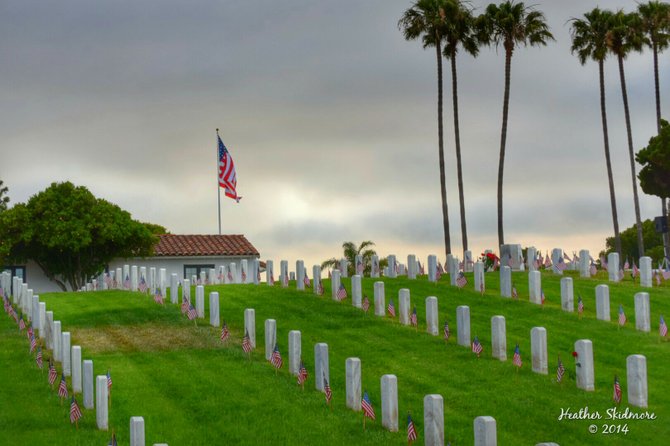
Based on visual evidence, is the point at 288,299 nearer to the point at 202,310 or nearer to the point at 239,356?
the point at 202,310

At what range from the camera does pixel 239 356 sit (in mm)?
28000

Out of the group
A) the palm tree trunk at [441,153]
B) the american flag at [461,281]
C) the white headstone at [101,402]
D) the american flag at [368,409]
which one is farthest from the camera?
the palm tree trunk at [441,153]

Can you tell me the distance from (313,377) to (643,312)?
34.6 ft

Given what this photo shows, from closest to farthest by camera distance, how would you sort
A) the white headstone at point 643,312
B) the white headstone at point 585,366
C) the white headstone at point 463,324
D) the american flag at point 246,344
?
the white headstone at point 585,366 < the white headstone at point 463,324 < the american flag at point 246,344 < the white headstone at point 643,312

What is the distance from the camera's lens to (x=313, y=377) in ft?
84.0

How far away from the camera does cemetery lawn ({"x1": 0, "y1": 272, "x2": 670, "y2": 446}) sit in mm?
21156

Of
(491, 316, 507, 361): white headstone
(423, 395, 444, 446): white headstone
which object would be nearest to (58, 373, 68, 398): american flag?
(423, 395, 444, 446): white headstone

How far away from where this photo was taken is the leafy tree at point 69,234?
206 ft

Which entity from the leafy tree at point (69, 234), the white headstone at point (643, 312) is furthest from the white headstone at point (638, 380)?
the leafy tree at point (69, 234)

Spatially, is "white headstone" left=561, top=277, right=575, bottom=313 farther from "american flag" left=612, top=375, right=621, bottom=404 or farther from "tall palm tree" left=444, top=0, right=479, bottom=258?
"tall palm tree" left=444, top=0, right=479, bottom=258

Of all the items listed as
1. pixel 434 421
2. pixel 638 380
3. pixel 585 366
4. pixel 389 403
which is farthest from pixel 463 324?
pixel 434 421

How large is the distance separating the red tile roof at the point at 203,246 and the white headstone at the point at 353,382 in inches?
1776

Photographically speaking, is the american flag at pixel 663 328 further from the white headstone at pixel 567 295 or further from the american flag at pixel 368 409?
the american flag at pixel 368 409

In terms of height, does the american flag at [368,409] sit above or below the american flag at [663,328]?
below
